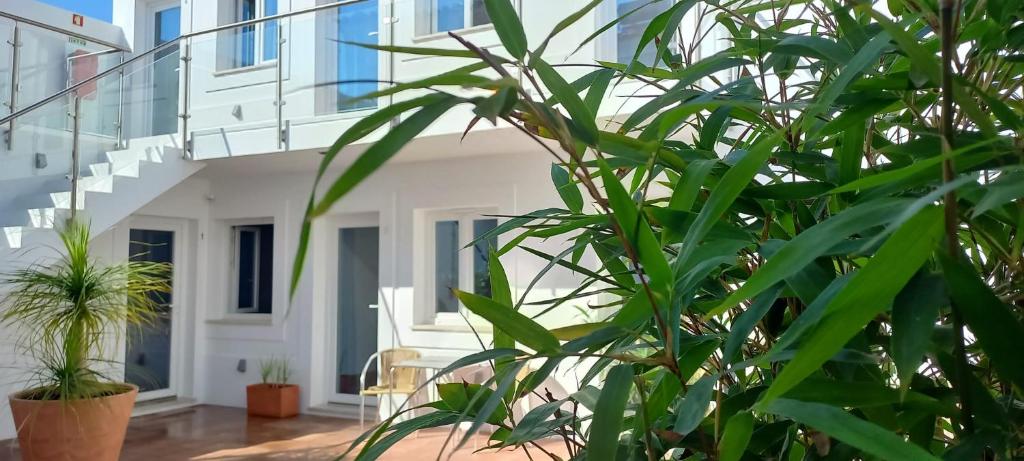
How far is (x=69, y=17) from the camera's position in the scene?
28.7 ft

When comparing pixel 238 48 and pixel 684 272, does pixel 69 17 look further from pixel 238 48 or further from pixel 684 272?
pixel 684 272

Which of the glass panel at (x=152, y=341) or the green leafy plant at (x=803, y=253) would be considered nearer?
the green leafy plant at (x=803, y=253)

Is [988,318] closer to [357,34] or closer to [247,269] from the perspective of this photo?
[357,34]

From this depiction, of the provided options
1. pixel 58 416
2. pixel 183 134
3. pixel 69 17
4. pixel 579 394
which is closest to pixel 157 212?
pixel 183 134

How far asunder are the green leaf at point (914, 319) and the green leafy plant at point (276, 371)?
7881mm

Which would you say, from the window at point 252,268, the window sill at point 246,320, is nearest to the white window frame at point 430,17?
the window at point 252,268

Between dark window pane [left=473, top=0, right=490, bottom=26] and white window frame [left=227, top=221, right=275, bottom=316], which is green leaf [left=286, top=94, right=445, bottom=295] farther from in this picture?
white window frame [left=227, top=221, right=275, bottom=316]

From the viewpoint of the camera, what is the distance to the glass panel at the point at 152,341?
803 cm

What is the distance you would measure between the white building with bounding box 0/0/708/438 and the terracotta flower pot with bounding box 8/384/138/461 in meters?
1.42

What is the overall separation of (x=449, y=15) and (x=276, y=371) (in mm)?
3694

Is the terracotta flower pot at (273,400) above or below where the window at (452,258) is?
below

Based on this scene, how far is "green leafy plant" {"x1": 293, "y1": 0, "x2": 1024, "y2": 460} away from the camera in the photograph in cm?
36

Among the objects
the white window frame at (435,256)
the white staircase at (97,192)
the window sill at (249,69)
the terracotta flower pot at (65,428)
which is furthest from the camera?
the white window frame at (435,256)

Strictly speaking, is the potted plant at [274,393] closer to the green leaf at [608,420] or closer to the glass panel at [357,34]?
the glass panel at [357,34]
